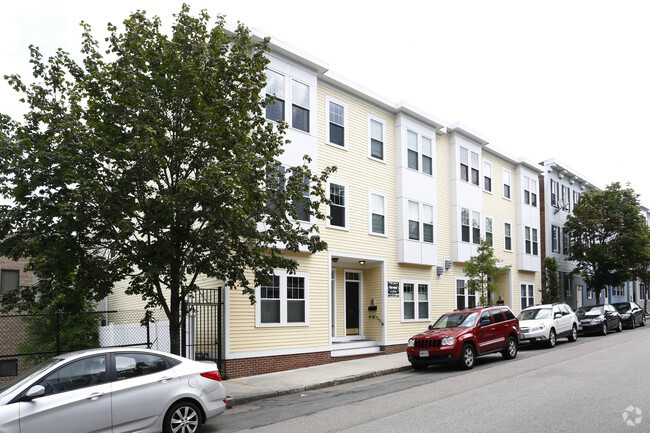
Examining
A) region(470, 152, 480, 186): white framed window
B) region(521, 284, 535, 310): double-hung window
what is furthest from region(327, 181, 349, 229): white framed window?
region(521, 284, 535, 310): double-hung window

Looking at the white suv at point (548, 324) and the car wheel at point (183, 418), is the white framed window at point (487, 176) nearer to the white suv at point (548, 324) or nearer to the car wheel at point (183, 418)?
the white suv at point (548, 324)

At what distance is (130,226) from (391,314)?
1273cm

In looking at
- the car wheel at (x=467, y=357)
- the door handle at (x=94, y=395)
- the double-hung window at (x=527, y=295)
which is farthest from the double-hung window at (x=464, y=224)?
the door handle at (x=94, y=395)

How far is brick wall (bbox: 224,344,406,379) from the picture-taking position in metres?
14.4

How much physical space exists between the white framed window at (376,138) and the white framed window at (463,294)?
742 cm

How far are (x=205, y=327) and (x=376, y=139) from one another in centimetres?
998

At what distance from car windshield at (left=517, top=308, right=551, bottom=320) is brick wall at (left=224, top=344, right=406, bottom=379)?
7739 millimetres

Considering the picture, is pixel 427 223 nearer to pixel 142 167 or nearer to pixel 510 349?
pixel 510 349

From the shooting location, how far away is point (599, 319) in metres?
25.1

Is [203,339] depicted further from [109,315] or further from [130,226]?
[109,315]

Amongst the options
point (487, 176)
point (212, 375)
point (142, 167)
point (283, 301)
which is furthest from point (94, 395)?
point (487, 176)

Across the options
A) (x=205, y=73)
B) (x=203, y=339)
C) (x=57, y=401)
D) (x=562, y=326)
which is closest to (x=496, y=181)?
(x=562, y=326)

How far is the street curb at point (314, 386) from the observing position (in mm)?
11211

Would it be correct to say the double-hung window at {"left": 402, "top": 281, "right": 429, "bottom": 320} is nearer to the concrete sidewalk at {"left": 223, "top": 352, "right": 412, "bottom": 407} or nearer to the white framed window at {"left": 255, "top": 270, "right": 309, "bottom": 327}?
the concrete sidewalk at {"left": 223, "top": 352, "right": 412, "bottom": 407}
